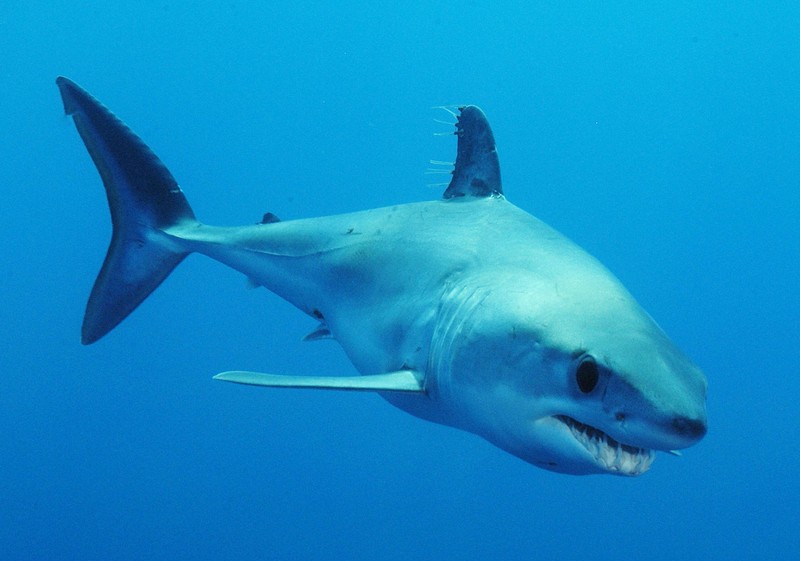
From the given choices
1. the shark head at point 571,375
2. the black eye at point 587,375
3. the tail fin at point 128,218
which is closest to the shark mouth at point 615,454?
the shark head at point 571,375

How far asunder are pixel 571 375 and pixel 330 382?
107 centimetres

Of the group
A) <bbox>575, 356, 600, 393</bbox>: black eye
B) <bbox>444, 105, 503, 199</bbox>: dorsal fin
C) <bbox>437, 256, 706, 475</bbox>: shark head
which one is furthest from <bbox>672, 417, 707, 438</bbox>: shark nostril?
<bbox>444, 105, 503, 199</bbox>: dorsal fin

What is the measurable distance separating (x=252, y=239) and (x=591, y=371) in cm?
302

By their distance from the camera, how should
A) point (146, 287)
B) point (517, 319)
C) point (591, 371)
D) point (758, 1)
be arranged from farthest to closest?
point (758, 1) → point (146, 287) → point (517, 319) → point (591, 371)

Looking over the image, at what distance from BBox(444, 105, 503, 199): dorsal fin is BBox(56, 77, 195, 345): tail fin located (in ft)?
7.43

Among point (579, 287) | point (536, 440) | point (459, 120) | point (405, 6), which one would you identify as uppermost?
point (405, 6)

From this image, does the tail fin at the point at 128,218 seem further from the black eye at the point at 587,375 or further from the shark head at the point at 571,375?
the black eye at the point at 587,375

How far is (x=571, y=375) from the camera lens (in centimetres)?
212

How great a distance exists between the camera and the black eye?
203cm

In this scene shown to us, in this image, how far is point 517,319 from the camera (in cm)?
251

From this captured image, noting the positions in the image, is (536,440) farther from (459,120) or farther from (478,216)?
(459,120)

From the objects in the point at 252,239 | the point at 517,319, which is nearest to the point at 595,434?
the point at 517,319

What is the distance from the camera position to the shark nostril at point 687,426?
1.83 metres

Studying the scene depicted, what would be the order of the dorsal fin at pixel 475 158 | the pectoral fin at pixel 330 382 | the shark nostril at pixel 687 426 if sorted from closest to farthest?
the shark nostril at pixel 687 426 < the pectoral fin at pixel 330 382 < the dorsal fin at pixel 475 158
